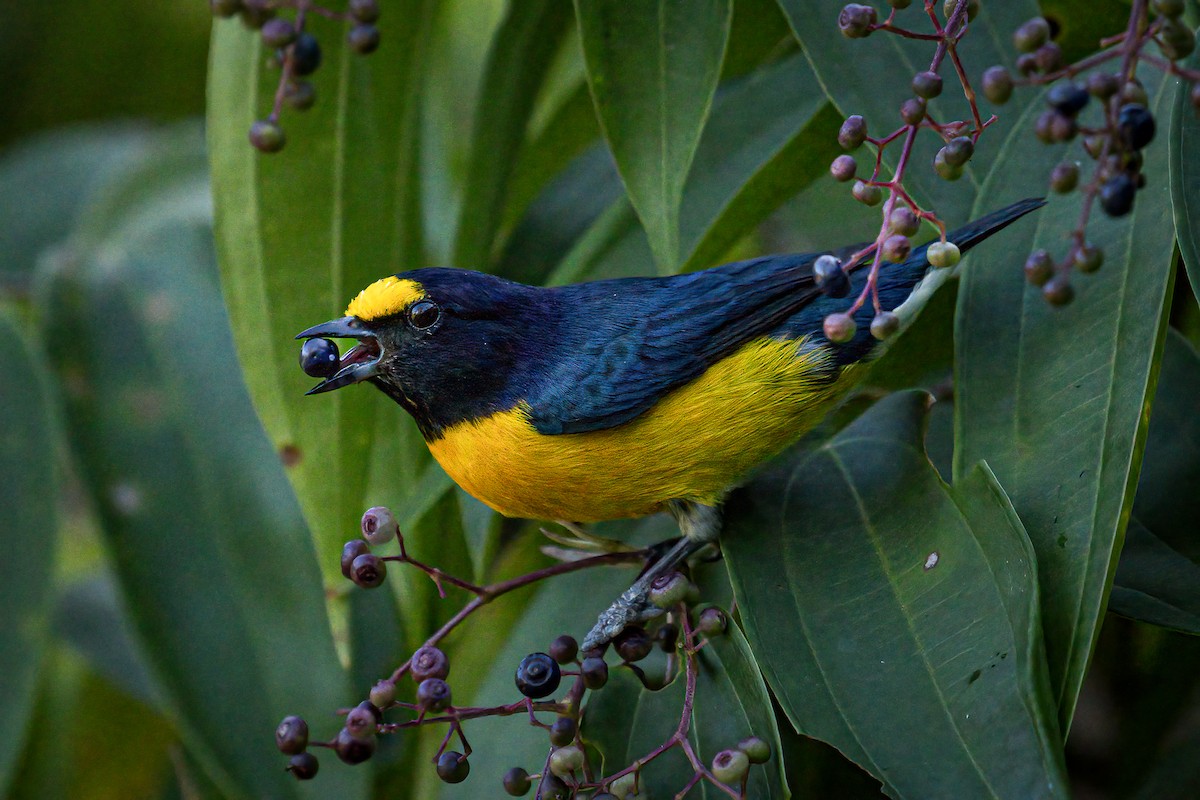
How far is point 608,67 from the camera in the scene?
4.40ft

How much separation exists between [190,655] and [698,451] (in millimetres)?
812

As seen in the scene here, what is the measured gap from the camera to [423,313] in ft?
4.53

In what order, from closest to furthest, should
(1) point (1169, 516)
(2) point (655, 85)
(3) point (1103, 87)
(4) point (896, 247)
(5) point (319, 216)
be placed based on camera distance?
1. (3) point (1103, 87)
2. (4) point (896, 247)
3. (1) point (1169, 516)
4. (2) point (655, 85)
5. (5) point (319, 216)

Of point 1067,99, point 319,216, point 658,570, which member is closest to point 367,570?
point 658,570

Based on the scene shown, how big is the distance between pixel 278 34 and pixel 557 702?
2.87ft

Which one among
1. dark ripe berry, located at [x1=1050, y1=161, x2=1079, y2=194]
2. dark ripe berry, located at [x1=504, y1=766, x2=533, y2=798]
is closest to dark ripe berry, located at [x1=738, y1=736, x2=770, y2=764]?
dark ripe berry, located at [x1=504, y1=766, x2=533, y2=798]

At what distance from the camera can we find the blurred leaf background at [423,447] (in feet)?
3.62

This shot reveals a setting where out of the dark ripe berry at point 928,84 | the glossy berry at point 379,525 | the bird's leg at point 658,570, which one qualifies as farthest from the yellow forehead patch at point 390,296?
the dark ripe berry at point 928,84

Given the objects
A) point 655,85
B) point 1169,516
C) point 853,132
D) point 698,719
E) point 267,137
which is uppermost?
point 267,137

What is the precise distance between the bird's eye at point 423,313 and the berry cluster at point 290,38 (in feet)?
0.96

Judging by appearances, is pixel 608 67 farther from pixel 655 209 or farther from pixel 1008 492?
pixel 1008 492

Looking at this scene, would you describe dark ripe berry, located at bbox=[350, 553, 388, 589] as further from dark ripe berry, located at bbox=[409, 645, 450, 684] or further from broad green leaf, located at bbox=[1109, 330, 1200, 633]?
broad green leaf, located at bbox=[1109, 330, 1200, 633]

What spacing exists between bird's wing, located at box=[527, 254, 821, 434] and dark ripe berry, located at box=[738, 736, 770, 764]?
1.41ft

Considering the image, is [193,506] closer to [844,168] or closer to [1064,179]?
[844,168]
